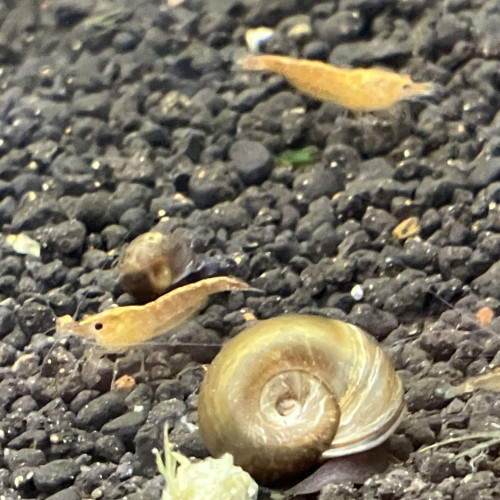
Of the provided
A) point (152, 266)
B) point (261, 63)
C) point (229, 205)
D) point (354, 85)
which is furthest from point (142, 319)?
point (261, 63)

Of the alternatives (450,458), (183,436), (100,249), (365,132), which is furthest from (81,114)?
(450,458)

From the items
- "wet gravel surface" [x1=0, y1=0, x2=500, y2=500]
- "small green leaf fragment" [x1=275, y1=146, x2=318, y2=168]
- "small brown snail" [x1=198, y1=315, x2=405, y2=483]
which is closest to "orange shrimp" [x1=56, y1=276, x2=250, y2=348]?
"wet gravel surface" [x1=0, y1=0, x2=500, y2=500]

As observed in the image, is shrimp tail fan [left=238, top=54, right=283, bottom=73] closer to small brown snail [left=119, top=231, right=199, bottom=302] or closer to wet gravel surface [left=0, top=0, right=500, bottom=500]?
wet gravel surface [left=0, top=0, right=500, bottom=500]

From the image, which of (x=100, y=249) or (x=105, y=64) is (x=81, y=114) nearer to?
(x=105, y=64)

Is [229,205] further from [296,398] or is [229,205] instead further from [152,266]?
[296,398]

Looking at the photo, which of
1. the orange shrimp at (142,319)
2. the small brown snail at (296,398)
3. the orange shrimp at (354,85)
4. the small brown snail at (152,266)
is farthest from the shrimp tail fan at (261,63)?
the small brown snail at (296,398)

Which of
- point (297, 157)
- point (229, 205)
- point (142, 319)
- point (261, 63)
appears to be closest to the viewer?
point (142, 319)
